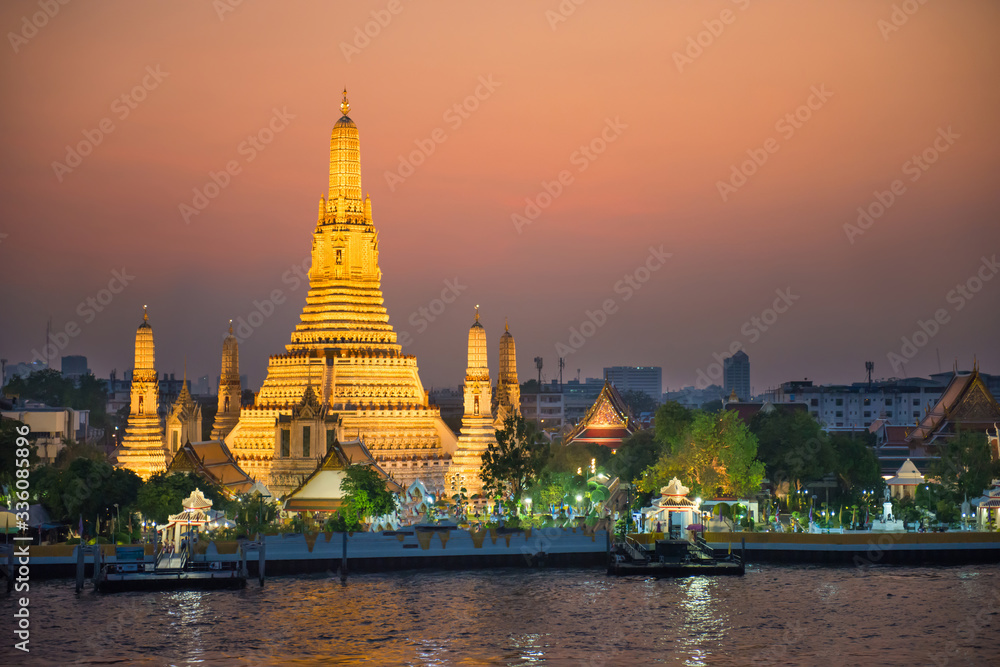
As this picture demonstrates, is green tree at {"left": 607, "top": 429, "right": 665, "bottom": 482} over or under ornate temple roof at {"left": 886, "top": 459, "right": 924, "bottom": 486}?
over

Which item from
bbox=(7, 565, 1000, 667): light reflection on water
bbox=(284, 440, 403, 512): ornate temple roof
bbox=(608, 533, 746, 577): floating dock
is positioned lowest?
bbox=(7, 565, 1000, 667): light reflection on water

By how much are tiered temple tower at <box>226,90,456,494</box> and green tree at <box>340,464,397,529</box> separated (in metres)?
12.0

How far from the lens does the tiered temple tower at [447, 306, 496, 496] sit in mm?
98062

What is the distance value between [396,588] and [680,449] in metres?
25.9

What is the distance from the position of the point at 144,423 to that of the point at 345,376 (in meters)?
12.7

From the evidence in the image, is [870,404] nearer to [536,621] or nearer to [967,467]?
[967,467]

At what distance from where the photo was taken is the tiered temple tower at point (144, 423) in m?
98.2

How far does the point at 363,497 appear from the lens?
8056 cm

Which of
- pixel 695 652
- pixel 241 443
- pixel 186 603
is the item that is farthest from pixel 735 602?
pixel 241 443

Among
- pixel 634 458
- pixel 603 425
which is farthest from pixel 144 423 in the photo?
pixel 603 425

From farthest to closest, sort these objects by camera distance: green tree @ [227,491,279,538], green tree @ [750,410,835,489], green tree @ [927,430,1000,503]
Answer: green tree @ [750,410,835,489]
green tree @ [927,430,1000,503]
green tree @ [227,491,279,538]

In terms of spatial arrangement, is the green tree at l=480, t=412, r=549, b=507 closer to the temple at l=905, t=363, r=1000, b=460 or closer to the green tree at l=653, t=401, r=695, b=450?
the green tree at l=653, t=401, r=695, b=450

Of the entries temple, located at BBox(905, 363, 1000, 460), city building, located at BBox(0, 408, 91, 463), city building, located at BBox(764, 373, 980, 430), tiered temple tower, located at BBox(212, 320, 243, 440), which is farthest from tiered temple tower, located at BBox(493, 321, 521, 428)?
city building, located at BBox(764, 373, 980, 430)

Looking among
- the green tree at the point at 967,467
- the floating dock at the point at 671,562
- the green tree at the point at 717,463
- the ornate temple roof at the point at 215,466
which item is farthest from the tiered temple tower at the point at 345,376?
the green tree at the point at 967,467
